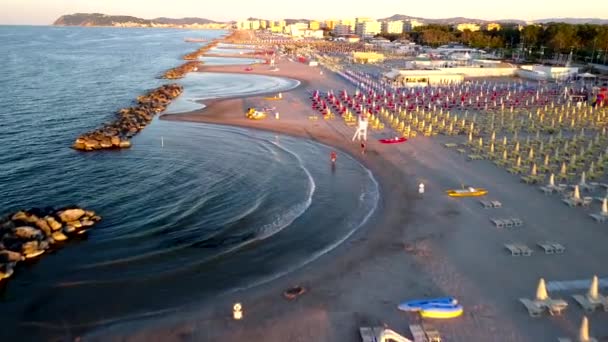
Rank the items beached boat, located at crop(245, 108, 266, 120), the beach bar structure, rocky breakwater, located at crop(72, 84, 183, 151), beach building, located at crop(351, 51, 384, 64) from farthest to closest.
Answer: beach building, located at crop(351, 51, 384, 64), the beach bar structure, beached boat, located at crop(245, 108, 266, 120), rocky breakwater, located at crop(72, 84, 183, 151)

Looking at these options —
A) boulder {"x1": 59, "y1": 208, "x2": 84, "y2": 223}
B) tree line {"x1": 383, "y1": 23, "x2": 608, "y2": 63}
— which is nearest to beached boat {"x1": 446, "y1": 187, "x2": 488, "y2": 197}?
boulder {"x1": 59, "y1": 208, "x2": 84, "y2": 223}

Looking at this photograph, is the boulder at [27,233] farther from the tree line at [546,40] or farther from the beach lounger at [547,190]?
the tree line at [546,40]

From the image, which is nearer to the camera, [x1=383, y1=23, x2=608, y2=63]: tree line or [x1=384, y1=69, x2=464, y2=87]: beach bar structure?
[x1=384, y1=69, x2=464, y2=87]: beach bar structure

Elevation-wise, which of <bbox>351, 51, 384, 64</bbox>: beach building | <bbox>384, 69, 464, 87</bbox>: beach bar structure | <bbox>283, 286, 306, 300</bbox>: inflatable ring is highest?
<bbox>351, 51, 384, 64</bbox>: beach building

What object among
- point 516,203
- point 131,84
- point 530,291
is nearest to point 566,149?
point 516,203

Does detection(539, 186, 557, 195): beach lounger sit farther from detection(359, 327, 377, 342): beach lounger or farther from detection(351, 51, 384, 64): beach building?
detection(351, 51, 384, 64): beach building

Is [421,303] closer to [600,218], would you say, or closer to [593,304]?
[593,304]
